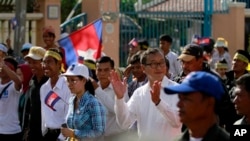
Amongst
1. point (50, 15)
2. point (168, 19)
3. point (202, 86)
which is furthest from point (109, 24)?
point (202, 86)

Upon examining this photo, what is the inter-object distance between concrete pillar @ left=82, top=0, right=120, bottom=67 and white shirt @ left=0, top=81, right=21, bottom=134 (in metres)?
8.21

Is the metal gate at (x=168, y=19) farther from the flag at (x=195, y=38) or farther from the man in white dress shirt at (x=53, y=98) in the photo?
the man in white dress shirt at (x=53, y=98)

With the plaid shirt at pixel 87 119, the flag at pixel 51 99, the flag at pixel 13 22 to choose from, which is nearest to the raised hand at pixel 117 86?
the plaid shirt at pixel 87 119

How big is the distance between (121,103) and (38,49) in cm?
233

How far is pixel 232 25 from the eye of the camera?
20594 mm

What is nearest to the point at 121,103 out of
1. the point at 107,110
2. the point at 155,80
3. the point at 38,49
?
the point at 155,80

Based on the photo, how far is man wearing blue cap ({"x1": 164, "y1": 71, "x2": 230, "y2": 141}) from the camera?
526 cm

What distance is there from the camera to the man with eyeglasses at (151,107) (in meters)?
7.52

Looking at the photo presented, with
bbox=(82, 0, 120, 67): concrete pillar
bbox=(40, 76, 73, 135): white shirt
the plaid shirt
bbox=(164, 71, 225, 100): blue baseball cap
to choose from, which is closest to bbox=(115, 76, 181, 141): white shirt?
the plaid shirt

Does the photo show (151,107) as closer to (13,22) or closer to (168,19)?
(13,22)

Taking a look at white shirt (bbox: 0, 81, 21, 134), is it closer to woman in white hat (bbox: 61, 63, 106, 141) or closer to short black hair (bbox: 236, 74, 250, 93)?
woman in white hat (bbox: 61, 63, 106, 141)

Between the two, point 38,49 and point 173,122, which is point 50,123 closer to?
point 38,49

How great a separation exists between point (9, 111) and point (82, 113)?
246cm

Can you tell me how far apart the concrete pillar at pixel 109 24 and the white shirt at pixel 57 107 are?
30.7 ft
